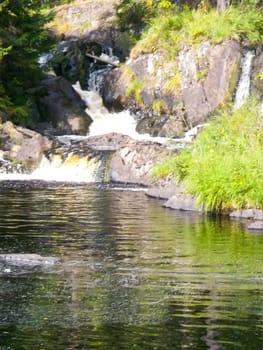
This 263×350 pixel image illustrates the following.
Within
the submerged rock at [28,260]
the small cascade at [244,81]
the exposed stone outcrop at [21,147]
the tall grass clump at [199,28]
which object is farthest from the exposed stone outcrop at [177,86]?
the submerged rock at [28,260]

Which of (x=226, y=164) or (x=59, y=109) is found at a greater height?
(x=59, y=109)

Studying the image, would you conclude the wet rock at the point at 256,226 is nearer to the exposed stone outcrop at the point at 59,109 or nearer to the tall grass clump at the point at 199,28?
the tall grass clump at the point at 199,28

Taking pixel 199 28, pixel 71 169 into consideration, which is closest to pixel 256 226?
pixel 71 169

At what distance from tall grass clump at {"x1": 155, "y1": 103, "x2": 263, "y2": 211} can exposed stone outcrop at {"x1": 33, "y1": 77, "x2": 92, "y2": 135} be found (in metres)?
13.1

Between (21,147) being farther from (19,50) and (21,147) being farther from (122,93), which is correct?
(122,93)

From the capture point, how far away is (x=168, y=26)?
3781 cm

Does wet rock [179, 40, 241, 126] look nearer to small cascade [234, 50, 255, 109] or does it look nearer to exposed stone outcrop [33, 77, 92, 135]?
small cascade [234, 50, 255, 109]

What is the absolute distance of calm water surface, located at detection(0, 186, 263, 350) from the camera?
877 cm

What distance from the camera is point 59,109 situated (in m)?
36.9

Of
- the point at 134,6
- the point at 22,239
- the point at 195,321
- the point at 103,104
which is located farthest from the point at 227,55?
the point at 195,321

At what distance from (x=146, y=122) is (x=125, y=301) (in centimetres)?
2529

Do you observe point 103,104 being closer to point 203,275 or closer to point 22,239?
point 22,239

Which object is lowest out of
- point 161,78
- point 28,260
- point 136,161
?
point 28,260

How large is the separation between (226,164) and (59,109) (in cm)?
1841
